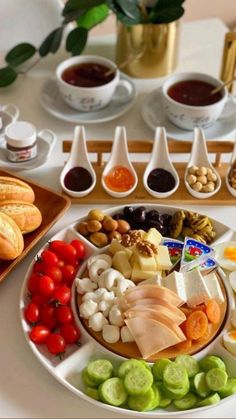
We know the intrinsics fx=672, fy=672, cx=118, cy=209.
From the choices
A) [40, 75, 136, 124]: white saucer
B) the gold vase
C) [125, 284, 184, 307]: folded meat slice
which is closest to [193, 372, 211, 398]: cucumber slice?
[125, 284, 184, 307]: folded meat slice

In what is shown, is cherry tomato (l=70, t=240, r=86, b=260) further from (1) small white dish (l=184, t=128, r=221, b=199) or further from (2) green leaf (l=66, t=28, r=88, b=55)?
(2) green leaf (l=66, t=28, r=88, b=55)

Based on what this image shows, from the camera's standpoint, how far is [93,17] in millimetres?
1641

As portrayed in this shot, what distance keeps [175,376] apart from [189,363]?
55mm

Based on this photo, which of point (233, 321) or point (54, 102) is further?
point (54, 102)

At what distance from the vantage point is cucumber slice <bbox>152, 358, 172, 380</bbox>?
98 centimetres

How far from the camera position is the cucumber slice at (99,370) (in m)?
0.98

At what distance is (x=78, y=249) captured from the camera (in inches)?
47.3

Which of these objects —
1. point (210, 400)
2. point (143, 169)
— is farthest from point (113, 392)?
point (143, 169)

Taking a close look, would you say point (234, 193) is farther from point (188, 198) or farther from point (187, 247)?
point (187, 247)

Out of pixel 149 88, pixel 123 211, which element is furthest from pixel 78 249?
pixel 149 88

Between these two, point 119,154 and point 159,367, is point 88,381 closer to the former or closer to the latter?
point 159,367

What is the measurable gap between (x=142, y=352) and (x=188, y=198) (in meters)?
0.42

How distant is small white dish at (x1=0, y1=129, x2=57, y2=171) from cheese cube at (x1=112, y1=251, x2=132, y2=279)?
36 cm

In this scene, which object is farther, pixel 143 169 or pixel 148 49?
pixel 148 49
